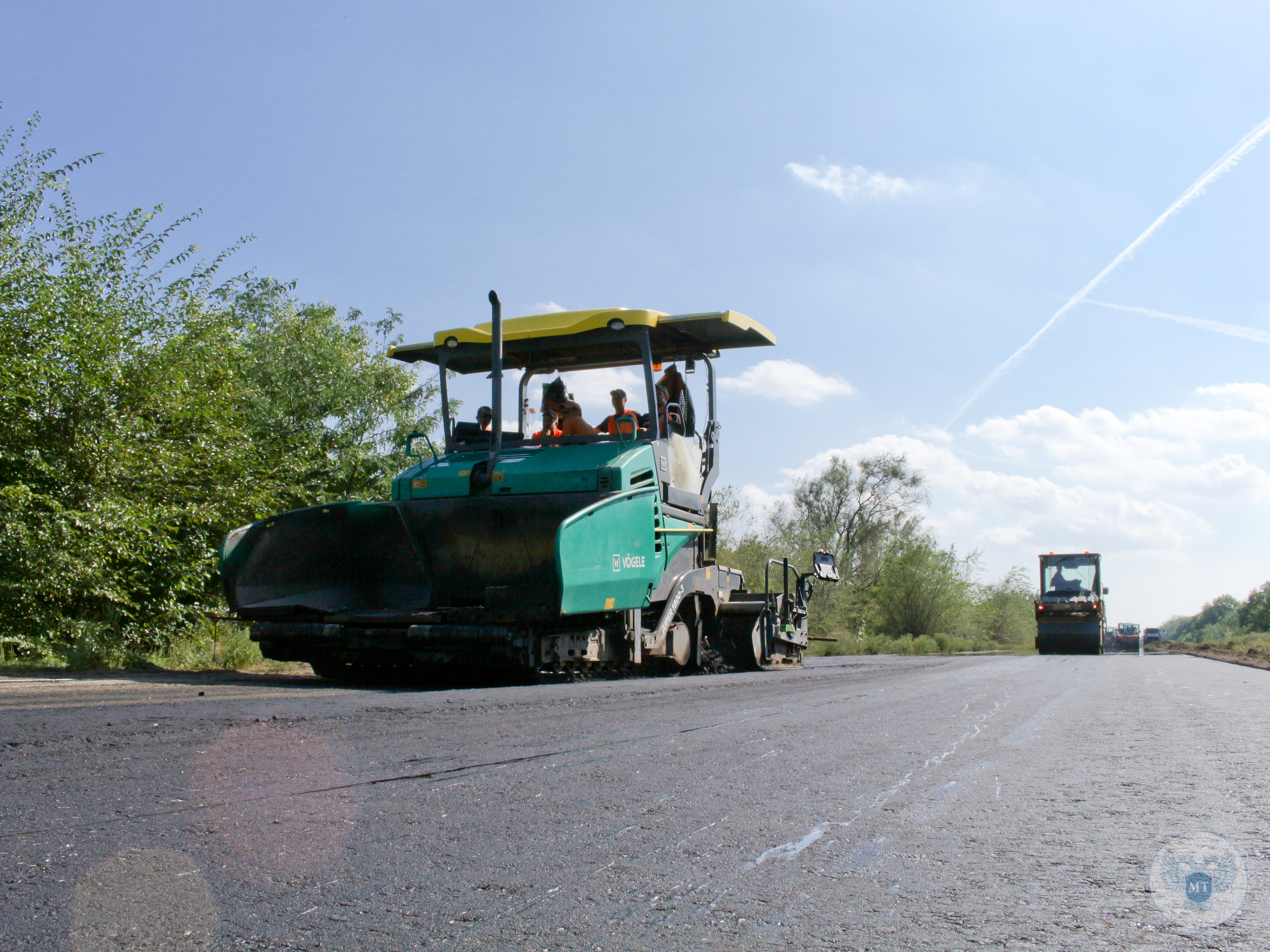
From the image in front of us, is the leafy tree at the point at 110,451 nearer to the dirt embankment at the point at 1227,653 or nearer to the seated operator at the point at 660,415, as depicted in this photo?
the seated operator at the point at 660,415

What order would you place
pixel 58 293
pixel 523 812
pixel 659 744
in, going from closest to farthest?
pixel 523 812, pixel 659 744, pixel 58 293

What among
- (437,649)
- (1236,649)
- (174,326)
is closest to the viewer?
(437,649)

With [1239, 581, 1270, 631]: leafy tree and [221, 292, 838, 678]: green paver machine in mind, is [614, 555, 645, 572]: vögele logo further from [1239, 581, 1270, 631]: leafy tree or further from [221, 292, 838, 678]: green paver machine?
[1239, 581, 1270, 631]: leafy tree

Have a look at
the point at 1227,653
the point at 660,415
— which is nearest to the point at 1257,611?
the point at 1227,653

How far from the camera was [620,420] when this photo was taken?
9.64m

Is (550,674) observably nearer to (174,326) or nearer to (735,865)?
(735,865)

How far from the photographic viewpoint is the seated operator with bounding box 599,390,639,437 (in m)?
9.55

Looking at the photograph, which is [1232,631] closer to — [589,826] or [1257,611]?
[1257,611]

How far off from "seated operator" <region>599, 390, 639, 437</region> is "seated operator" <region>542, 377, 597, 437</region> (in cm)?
15

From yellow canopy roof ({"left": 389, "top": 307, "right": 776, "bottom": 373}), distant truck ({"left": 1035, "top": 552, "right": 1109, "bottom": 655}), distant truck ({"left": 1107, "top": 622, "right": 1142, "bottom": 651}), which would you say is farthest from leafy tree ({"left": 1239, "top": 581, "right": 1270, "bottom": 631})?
yellow canopy roof ({"left": 389, "top": 307, "right": 776, "bottom": 373})

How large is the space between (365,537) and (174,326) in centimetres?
579

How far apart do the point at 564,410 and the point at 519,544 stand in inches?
81.4

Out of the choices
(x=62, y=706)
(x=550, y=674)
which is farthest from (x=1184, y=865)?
(x=550, y=674)

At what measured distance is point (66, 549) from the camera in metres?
10.0
